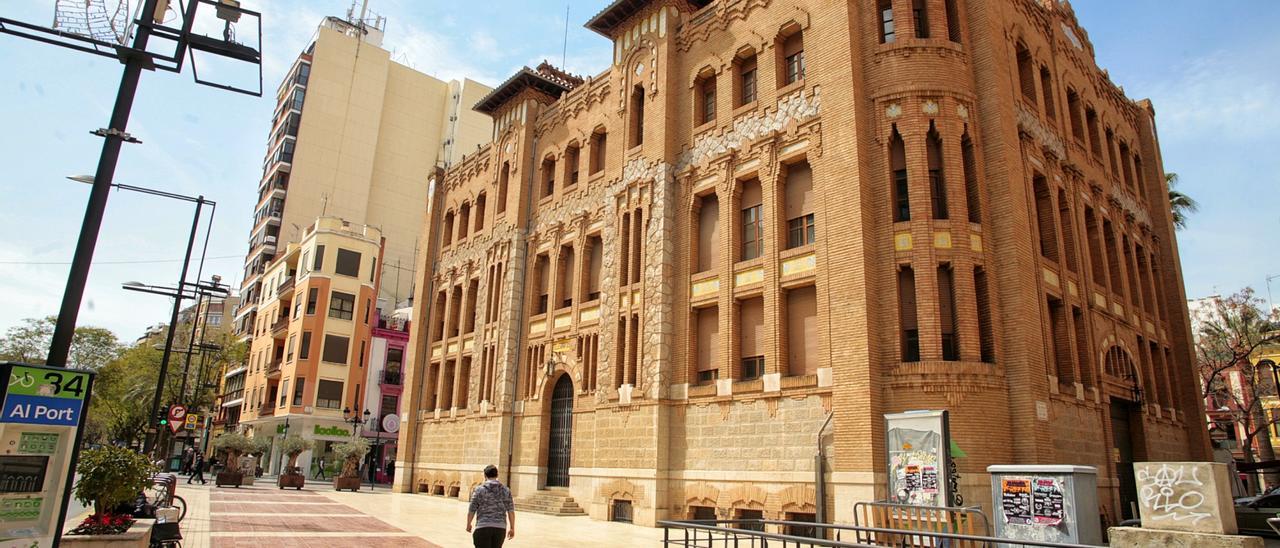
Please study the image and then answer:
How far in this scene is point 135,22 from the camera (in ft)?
29.8

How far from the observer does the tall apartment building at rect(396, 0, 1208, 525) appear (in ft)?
59.3

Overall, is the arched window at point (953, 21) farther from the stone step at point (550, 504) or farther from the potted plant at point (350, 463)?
the potted plant at point (350, 463)

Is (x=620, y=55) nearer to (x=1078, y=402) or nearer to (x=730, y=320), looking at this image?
(x=730, y=320)

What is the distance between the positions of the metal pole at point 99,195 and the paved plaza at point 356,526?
22.9 ft

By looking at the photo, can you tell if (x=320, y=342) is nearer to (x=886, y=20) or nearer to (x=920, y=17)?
(x=886, y=20)

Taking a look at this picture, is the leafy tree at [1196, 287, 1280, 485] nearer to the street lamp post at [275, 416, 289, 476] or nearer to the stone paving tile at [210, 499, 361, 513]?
the stone paving tile at [210, 499, 361, 513]

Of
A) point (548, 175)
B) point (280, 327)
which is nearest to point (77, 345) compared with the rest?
point (280, 327)

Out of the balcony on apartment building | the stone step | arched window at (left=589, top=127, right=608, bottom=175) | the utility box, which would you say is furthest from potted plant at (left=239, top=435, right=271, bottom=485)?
the utility box

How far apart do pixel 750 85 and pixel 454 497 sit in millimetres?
20372

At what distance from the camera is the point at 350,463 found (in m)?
35.8

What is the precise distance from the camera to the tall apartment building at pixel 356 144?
64.0m

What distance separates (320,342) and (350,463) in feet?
56.1

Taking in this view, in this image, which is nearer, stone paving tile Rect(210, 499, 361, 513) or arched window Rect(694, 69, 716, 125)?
stone paving tile Rect(210, 499, 361, 513)

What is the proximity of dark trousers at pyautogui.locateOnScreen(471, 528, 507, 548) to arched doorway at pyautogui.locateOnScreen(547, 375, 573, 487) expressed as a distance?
1674cm
